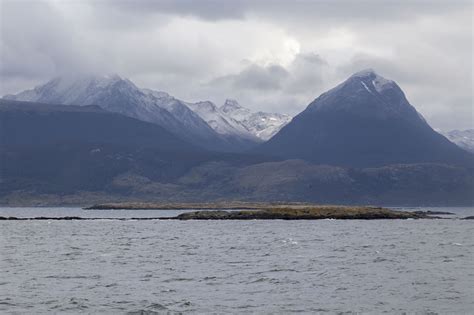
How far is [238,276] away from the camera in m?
87.6

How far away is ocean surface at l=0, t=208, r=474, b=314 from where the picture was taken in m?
68.9

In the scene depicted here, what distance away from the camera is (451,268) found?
95062 millimetres

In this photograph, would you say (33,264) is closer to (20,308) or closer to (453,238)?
(20,308)

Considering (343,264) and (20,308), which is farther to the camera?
(343,264)

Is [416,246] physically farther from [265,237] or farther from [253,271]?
[253,271]

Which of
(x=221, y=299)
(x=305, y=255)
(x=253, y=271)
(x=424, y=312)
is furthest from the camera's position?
(x=305, y=255)

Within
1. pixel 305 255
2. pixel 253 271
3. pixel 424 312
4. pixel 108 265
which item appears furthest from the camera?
pixel 305 255

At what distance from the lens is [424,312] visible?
65.6 meters

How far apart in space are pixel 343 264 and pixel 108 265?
97.0 feet

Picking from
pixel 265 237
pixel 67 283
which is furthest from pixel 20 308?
pixel 265 237

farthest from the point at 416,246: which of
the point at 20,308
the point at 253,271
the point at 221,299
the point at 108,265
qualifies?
the point at 20,308

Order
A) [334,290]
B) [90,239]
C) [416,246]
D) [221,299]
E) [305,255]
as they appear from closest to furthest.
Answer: [221,299] → [334,290] → [305,255] → [416,246] → [90,239]

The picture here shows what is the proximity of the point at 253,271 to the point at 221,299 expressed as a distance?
68.1ft

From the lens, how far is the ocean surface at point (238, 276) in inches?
2712
